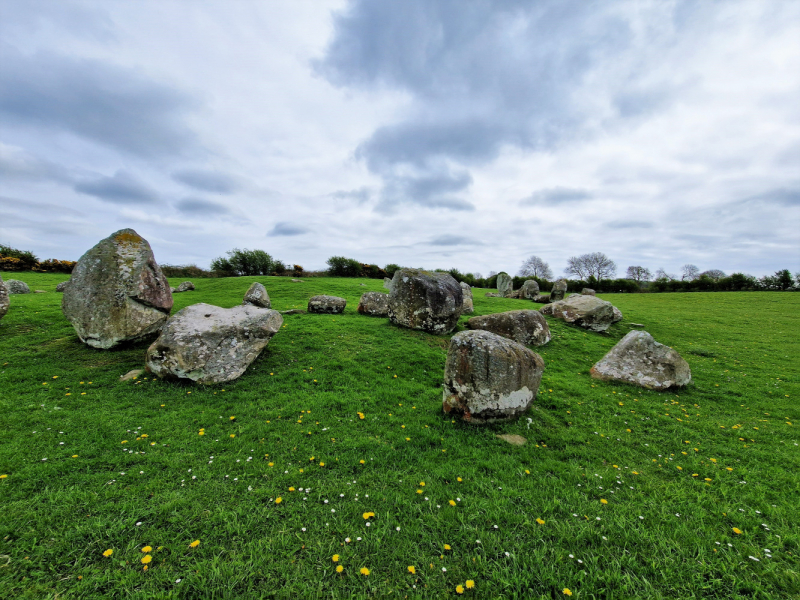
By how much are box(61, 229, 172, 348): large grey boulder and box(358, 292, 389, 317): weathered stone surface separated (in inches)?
389

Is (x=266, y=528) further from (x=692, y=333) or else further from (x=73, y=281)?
(x=692, y=333)

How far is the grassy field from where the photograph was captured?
3615mm

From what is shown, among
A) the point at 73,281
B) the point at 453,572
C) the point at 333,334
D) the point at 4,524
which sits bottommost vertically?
the point at 453,572

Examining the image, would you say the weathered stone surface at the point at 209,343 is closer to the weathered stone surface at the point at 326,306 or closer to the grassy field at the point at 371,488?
the grassy field at the point at 371,488

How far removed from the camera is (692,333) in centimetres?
1969

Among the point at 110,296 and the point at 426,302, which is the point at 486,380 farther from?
the point at 110,296

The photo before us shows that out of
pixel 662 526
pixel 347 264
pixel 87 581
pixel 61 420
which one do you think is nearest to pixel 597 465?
pixel 662 526

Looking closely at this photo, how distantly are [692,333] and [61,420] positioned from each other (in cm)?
2918

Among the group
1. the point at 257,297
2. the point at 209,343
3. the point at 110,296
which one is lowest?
the point at 209,343

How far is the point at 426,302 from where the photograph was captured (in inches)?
571

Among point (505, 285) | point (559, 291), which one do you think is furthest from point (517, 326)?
point (505, 285)

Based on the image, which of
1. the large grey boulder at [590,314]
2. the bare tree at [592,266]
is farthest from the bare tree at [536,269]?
the large grey boulder at [590,314]

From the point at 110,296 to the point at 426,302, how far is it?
458 inches

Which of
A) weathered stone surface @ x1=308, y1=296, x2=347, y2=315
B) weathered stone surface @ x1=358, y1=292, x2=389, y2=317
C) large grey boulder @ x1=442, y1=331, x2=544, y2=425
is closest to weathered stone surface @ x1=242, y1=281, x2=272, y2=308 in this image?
weathered stone surface @ x1=308, y1=296, x2=347, y2=315
